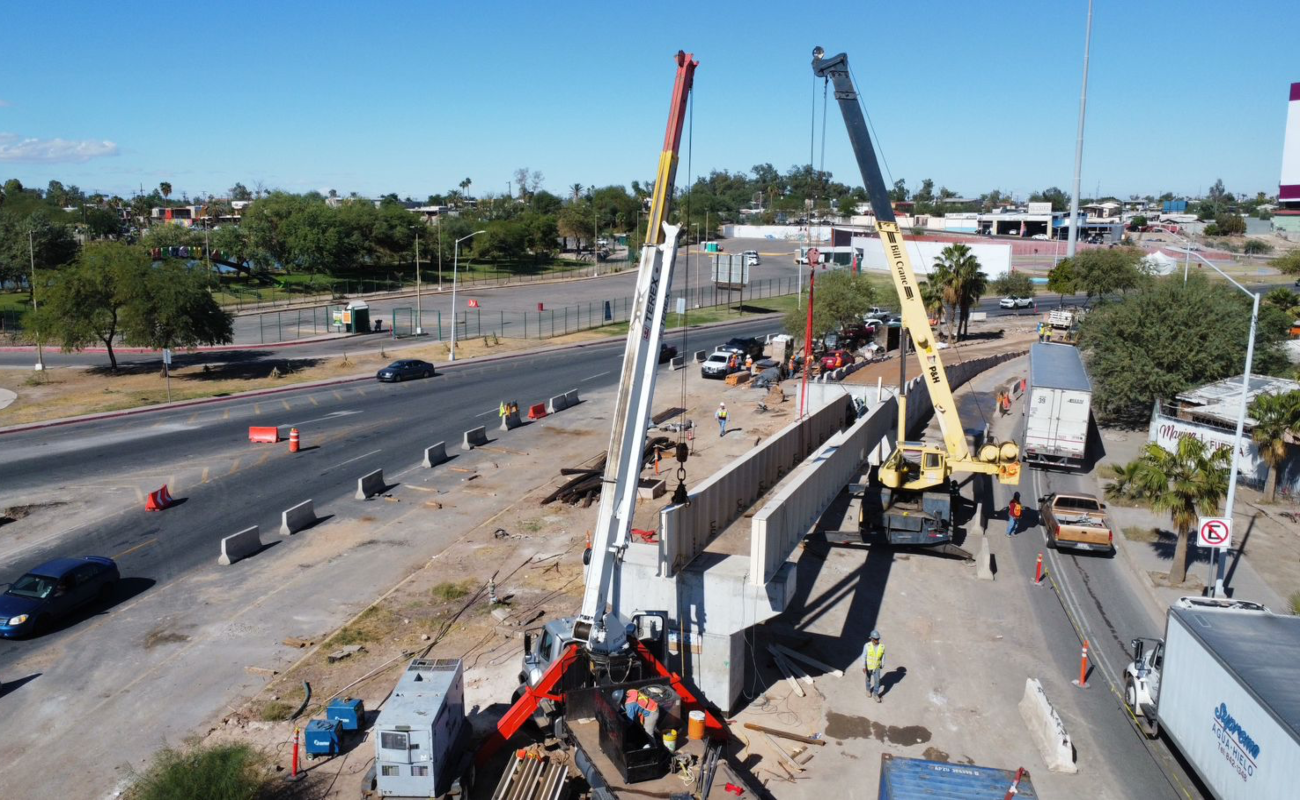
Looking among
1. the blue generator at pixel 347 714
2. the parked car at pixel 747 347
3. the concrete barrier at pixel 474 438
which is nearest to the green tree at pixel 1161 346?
the parked car at pixel 747 347

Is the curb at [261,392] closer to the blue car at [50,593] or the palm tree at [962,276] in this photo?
the blue car at [50,593]

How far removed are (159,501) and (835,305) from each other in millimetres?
46263

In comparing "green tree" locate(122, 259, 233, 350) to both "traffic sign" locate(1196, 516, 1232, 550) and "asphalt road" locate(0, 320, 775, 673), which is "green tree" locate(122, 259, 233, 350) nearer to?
"asphalt road" locate(0, 320, 775, 673)

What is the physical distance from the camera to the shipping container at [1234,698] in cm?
1196

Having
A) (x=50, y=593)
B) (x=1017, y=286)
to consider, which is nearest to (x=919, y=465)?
(x=50, y=593)

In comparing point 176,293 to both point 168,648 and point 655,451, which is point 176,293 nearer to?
point 655,451

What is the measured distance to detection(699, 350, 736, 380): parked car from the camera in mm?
55656

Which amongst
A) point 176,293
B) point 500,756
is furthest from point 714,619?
point 176,293

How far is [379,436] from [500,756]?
88.1ft

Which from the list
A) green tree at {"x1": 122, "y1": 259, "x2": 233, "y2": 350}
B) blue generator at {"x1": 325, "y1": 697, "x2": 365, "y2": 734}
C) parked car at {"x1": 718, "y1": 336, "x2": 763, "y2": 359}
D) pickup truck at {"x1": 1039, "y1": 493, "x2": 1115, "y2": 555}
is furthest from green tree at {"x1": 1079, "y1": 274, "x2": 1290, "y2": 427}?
green tree at {"x1": 122, "y1": 259, "x2": 233, "y2": 350}

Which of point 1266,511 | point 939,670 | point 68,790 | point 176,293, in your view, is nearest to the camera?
point 68,790

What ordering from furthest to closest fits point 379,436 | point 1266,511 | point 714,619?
point 379,436
point 1266,511
point 714,619

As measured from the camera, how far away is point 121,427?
1658 inches

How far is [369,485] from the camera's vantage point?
105 feet
